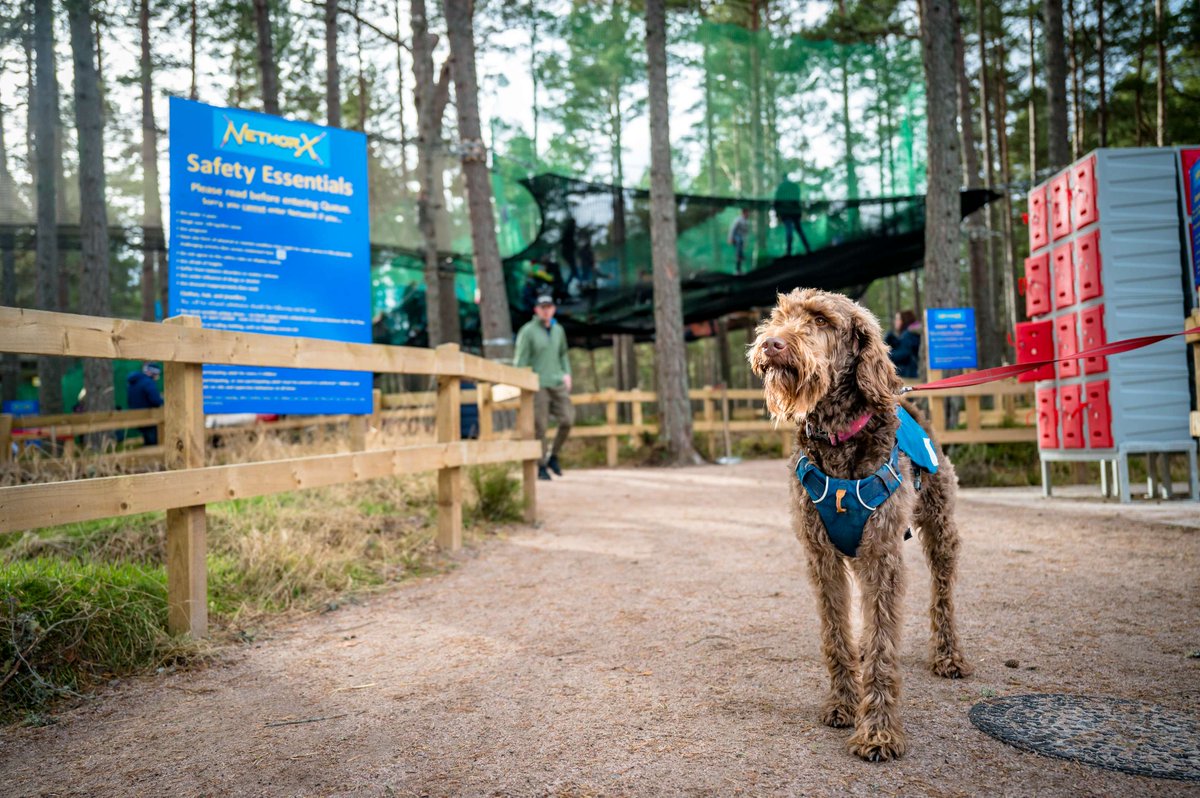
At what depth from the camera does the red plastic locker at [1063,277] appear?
6871 mm

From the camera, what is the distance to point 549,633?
3.86 meters

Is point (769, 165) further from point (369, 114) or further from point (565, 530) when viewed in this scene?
point (369, 114)

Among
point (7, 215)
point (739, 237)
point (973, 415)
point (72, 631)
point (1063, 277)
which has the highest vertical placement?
point (7, 215)

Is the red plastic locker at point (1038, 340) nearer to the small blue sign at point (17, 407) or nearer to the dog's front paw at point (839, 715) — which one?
the dog's front paw at point (839, 715)

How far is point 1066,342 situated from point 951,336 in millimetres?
2047

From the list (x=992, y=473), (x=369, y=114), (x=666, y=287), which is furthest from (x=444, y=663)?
(x=369, y=114)

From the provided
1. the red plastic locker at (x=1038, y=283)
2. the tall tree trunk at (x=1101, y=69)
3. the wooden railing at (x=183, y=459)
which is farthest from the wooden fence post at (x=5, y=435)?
the tall tree trunk at (x=1101, y=69)

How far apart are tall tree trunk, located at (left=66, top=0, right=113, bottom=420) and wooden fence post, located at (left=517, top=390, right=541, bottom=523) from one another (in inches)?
303

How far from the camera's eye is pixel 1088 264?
6594mm

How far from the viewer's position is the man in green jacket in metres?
10.1

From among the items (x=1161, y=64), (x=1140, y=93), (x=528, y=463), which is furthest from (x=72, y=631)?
(x=1140, y=93)

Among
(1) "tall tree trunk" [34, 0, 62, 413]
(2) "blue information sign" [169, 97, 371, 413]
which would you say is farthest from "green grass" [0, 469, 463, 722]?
(1) "tall tree trunk" [34, 0, 62, 413]

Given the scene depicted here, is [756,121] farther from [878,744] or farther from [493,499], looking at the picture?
[878,744]

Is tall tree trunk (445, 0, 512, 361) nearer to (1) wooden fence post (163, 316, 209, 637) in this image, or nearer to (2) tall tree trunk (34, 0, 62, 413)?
(2) tall tree trunk (34, 0, 62, 413)
